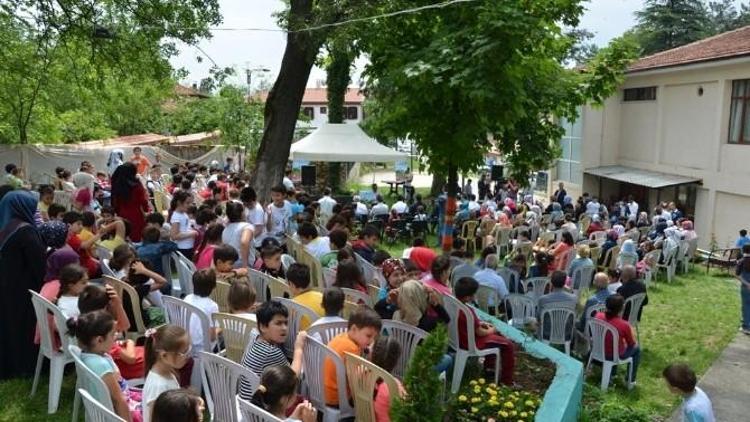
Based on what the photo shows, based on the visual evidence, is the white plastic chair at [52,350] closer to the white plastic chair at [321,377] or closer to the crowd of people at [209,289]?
the crowd of people at [209,289]

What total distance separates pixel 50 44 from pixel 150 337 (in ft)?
36.8

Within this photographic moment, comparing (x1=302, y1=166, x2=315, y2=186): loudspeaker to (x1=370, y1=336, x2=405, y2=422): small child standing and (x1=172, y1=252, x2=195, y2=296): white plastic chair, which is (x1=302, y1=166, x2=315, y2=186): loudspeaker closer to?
(x1=172, y1=252, x2=195, y2=296): white plastic chair

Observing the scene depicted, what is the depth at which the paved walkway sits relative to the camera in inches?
277

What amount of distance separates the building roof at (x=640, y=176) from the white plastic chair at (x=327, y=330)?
1942 centimetres

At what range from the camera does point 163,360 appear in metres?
3.69

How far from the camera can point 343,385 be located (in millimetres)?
4266

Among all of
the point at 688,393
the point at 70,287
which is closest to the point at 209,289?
the point at 70,287

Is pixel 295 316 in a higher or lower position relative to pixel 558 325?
higher

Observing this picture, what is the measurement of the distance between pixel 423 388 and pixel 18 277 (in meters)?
4.04

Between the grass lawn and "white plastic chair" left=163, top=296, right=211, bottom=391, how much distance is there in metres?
3.63

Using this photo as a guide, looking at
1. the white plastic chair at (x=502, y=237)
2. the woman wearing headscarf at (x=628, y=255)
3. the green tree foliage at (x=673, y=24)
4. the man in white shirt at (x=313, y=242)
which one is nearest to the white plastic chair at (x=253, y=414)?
the man in white shirt at (x=313, y=242)

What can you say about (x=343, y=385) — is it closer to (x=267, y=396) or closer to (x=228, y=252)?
(x=267, y=396)

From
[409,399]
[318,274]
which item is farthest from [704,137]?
[409,399]

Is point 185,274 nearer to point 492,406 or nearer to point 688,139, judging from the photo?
point 492,406
